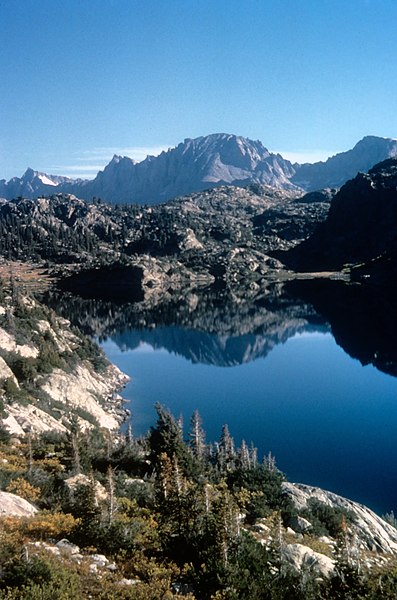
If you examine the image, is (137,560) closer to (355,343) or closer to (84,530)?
(84,530)

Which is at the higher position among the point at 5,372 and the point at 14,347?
the point at 14,347

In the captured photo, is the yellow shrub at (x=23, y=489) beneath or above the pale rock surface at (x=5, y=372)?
above

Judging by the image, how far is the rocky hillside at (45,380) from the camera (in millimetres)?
45281

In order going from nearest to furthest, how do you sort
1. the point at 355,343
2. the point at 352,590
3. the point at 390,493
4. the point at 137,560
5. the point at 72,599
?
the point at 72,599 < the point at 352,590 < the point at 137,560 < the point at 390,493 < the point at 355,343

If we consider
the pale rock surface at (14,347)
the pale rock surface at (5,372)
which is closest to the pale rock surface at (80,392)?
the pale rock surface at (14,347)

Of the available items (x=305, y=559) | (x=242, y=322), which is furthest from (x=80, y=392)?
(x=242, y=322)

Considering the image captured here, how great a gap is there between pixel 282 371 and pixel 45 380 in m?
59.2

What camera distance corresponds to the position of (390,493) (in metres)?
48.9

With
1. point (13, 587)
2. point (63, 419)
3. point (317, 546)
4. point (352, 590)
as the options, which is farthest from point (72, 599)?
point (63, 419)

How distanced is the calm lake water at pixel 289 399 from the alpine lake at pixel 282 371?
0.63 feet

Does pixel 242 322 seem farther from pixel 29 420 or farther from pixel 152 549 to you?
pixel 152 549

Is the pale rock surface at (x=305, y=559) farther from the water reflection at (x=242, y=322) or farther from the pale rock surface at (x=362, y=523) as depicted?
the water reflection at (x=242, y=322)

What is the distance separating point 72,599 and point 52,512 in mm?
9504

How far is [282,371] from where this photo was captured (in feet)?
336
